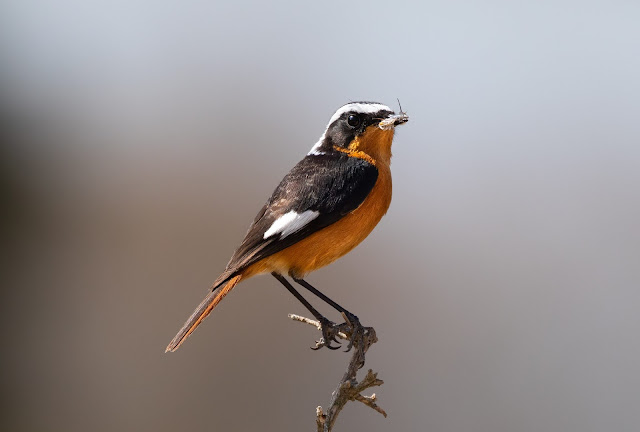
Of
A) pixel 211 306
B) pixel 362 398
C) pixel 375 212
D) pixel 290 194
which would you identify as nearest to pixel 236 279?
pixel 211 306

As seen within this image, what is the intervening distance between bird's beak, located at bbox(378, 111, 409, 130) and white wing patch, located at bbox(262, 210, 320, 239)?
0.64 meters

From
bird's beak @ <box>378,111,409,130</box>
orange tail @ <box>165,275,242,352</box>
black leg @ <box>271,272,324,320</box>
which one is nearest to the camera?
orange tail @ <box>165,275,242,352</box>

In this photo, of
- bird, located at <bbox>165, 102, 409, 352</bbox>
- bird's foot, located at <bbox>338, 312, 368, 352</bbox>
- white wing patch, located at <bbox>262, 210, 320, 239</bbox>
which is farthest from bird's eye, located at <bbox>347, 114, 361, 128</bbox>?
bird's foot, located at <bbox>338, 312, 368, 352</bbox>

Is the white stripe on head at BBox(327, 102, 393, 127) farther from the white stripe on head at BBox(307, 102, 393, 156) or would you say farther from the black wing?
the black wing

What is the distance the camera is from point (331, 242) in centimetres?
344

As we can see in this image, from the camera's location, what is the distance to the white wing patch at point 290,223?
338 centimetres

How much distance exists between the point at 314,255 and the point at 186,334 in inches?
28.0

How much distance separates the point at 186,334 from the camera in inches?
129

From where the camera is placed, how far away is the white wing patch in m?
3.38

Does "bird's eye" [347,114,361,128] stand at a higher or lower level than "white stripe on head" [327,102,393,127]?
lower

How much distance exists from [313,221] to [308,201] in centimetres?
11

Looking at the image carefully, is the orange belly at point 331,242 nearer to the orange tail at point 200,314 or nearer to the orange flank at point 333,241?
the orange flank at point 333,241

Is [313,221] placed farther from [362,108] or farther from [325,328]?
[362,108]

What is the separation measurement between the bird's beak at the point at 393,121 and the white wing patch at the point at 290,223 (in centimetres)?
64
